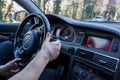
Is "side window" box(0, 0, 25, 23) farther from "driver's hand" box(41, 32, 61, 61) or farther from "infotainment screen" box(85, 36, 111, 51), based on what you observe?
"driver's hand" box(41, 32, 61, 61)

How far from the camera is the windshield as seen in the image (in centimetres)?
351

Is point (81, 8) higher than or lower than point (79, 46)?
higher

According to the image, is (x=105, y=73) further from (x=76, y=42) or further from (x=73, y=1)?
(x=73, y=1)

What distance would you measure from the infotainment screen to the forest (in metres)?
1.17

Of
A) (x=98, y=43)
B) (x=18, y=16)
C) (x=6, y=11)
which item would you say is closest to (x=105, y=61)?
(x=98, y=43)

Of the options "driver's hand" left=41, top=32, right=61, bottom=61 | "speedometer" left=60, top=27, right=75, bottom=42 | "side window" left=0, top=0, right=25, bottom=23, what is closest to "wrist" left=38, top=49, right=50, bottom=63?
"driver's hand" left=41, top=32, right=61, bottom=61

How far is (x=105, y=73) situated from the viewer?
1.96 m

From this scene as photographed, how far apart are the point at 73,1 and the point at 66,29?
1.69 m

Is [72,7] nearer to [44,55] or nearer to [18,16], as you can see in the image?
[18,16]

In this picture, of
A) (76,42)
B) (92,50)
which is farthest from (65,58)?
(92,50)

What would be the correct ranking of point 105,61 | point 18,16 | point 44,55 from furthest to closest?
point 18,16 < point 105,61 < point 44,55

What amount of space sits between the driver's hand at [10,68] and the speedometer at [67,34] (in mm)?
664

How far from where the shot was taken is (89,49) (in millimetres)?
2215

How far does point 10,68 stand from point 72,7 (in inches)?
87.6
